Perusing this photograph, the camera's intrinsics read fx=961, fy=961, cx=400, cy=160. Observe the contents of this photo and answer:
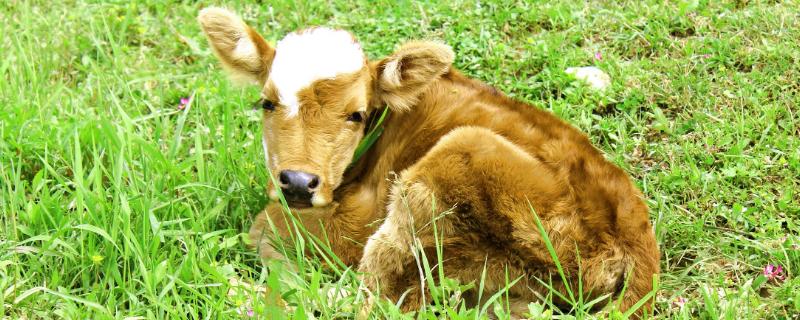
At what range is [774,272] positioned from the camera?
3979 millimetres

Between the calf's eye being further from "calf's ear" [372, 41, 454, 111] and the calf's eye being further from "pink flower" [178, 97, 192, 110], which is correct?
"pink flower" [178, 97, 192, 110]

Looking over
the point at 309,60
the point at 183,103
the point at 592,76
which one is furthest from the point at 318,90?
the point at 592,76

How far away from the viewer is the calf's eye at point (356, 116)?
418 cm

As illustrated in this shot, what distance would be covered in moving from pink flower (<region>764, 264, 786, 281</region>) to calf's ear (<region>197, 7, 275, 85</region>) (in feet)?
7.60

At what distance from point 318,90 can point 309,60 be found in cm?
14

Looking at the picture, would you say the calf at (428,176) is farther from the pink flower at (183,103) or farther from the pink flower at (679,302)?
the pink flower at (183,103)

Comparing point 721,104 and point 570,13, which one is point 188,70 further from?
point 721,104

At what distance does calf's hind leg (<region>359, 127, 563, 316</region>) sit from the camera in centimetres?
377

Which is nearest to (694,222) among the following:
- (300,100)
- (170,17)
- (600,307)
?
(600,307)

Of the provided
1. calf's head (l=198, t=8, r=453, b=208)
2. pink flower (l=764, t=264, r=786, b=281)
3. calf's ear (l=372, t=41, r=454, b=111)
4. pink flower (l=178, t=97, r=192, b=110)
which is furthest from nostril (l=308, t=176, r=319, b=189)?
pink flower (l=764, t=264, r=786, b=281)

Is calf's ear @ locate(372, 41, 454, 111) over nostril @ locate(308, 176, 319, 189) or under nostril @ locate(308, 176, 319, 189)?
over

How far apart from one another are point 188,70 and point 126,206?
7.46 ft

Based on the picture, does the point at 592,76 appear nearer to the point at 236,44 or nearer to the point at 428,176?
the point at 428,176

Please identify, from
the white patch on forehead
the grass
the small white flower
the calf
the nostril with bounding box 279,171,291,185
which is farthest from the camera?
the small white flower
